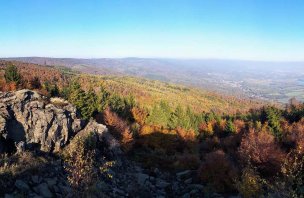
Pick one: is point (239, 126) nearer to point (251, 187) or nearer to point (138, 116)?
point (138, 116)

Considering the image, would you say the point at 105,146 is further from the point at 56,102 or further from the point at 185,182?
the point at 185,182

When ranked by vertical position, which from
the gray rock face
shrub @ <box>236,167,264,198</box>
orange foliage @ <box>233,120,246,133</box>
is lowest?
orange foliage @ <box>233,120,246,133</box>

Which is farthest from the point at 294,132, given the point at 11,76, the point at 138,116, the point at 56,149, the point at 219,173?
the point at 11,76

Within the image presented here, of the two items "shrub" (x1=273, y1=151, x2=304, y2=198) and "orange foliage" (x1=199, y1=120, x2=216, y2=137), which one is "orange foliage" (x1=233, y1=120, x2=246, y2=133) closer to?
"orange foliage" (x1=199, y1=120, x2=216, y2=137)

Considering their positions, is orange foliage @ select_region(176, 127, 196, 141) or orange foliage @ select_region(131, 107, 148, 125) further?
orange foliage @ select_region(131, 107, 148, 125)

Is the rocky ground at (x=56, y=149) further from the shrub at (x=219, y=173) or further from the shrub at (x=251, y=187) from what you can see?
the shrub at (x=251, y=187)

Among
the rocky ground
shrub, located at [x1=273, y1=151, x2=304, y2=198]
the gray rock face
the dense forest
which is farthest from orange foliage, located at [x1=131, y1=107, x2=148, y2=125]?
shrub, located at [x1=273, y1=151, x2=304, y2=198]

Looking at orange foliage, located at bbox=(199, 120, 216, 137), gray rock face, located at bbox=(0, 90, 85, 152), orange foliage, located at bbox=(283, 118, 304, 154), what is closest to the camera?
gray rock face, located at bbox=(0, 90, 85, 152)

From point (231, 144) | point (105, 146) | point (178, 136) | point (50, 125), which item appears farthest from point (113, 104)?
point (50, 125)

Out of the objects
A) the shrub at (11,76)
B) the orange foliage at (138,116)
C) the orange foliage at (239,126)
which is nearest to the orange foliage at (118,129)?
the shrub at (11,76)
